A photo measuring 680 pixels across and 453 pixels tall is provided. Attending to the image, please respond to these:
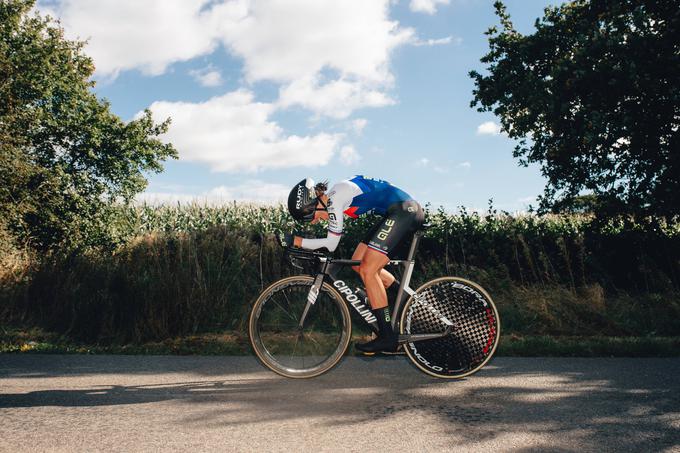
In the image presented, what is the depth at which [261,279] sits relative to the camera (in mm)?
9305

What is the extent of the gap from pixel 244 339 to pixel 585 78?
1063 cm

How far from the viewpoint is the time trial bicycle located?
17.0 ft

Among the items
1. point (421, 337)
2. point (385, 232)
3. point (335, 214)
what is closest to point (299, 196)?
point (335, 214)

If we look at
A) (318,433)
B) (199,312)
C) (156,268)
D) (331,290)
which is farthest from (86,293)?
(318,433)

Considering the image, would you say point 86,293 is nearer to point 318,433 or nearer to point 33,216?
point 318,433

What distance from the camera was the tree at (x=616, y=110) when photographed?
475 inches

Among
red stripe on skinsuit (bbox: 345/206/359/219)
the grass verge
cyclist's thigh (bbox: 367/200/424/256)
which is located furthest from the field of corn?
cyclist's thigh (bbox: 367/200/424/256)

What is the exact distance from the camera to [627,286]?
40.5ft

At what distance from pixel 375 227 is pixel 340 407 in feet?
5.82

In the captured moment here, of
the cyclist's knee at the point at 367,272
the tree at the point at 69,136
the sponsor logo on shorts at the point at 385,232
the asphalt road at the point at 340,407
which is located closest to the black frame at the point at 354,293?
the cyclist's knee at the point at 367,272

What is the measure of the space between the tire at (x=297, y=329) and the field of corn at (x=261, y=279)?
277 centimetres

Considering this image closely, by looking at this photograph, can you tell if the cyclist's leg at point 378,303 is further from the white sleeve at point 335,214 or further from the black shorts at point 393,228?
the white sleeve at point 335,214

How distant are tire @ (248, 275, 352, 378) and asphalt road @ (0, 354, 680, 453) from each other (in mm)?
192

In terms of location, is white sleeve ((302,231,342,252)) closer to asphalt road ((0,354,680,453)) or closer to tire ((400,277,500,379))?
tire ((400,277,500,379))
